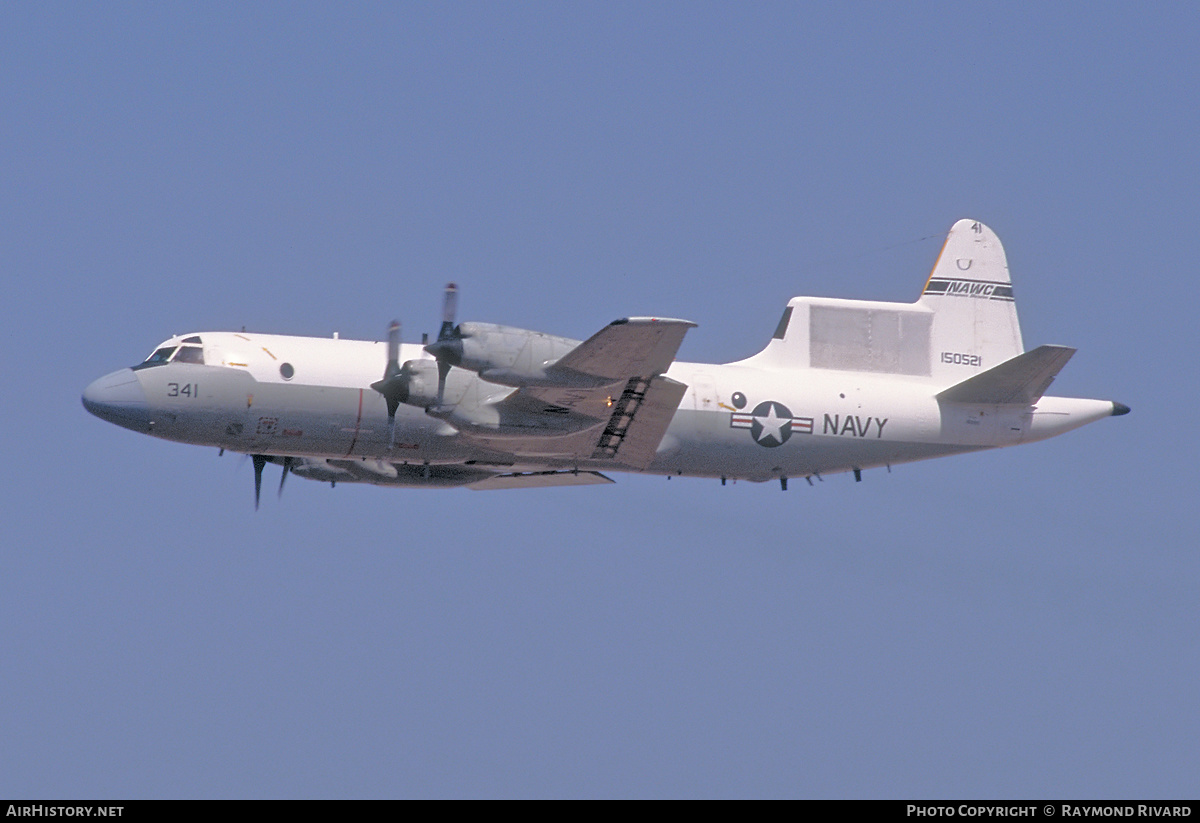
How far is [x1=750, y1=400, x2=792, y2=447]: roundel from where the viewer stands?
97.7 ft

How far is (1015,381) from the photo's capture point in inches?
1204

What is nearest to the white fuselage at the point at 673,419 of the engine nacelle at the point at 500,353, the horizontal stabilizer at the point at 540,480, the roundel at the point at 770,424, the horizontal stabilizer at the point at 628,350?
the roundel at the point at 770,424

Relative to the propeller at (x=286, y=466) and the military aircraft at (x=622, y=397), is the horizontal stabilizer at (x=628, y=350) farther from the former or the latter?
the propeller at (x=286, y=466)

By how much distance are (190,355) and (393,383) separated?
3.64 meters

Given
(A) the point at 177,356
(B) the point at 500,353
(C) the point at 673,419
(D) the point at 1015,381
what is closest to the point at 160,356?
(A) the point at 177,356

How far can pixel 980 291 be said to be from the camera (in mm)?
33562

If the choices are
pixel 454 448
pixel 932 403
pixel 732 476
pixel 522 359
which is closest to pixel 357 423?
pixel 454 448

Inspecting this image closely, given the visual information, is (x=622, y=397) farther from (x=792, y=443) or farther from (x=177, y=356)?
(x=177, y=356)

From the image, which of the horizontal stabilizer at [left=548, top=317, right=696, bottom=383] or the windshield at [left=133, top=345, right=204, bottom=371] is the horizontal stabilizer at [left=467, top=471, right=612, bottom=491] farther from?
the windshield at [left=133, top=345, right=204, bottom=371]

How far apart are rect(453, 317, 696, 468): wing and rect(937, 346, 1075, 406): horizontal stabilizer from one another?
Answer: 622 cm

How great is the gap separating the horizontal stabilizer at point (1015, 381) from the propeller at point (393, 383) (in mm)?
10357
